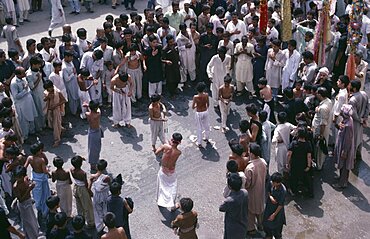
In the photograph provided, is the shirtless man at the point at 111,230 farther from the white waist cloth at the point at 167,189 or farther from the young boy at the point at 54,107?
the young boy at the point at 54,107

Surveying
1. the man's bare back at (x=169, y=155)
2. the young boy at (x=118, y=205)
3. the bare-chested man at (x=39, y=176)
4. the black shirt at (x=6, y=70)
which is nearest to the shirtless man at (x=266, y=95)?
the man's bare back at (x=169, y=155)

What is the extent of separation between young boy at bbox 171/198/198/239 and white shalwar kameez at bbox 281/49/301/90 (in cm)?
564

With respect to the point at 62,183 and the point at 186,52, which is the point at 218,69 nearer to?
the point at 186,52

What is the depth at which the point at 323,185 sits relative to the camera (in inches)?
395

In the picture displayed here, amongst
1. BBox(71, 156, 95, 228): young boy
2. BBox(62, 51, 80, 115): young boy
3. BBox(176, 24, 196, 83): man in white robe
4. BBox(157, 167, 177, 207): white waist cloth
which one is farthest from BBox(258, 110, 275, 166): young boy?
BBox(62, 51, 80, 115): young boy

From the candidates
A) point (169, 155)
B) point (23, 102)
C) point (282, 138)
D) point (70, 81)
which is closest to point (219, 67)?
point (282, 138)

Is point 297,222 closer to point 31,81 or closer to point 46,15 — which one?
point 31,81

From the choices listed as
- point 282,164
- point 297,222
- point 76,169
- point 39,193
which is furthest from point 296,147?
point 39,193

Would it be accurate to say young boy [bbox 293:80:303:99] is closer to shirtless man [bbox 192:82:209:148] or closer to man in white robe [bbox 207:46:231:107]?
shirtless man [bbox 192:82:209:148]

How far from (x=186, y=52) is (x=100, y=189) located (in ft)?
18.4

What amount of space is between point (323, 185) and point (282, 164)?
105cm

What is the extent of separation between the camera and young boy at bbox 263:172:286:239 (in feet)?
26.2

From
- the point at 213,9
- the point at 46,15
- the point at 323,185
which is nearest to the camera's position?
the point at 323,185

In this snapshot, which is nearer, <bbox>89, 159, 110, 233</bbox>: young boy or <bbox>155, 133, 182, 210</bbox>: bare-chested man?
<bbox>89, 159, 110, 233</bbox>: young boy
